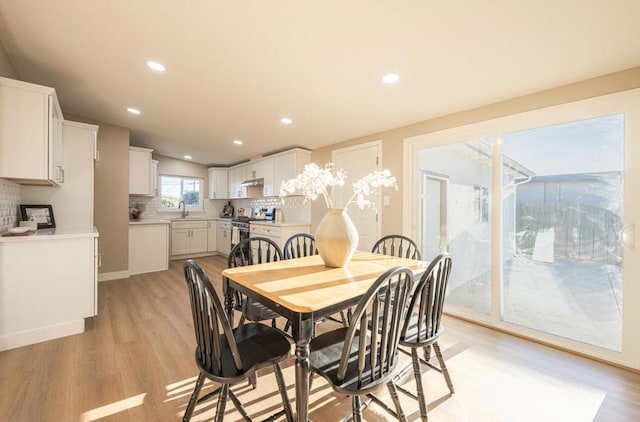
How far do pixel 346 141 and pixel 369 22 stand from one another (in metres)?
2.60

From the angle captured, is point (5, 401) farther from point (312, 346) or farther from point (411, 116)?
point (411, 116)

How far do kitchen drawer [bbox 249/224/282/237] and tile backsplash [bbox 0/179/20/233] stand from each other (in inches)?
119

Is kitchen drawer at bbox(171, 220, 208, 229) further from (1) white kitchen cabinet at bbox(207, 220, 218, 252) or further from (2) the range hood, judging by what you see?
(2) the range hood

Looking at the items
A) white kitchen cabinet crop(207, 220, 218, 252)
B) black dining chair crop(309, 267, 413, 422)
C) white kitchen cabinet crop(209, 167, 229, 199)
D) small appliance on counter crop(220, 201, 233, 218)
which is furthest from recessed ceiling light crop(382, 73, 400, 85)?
small appliance on counter crop(220, 201, 233, 218)

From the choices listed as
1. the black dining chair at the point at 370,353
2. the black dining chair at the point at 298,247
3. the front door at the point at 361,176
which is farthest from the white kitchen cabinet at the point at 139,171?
the black dining chair at the point at 370,353

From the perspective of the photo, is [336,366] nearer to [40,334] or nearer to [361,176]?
[40,334]

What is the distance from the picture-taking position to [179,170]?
6.46 m

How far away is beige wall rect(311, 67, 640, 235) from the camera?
2.12m

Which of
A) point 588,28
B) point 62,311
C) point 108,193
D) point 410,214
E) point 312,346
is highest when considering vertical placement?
point 588,28

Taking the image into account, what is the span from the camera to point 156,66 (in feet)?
7.63

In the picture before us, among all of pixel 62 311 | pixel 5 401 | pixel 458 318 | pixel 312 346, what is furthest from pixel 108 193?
pixel 458 318

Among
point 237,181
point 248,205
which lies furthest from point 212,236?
point 237,181

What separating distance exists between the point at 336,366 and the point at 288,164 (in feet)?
13.3

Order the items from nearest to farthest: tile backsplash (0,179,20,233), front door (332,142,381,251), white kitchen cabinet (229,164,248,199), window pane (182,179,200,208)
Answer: tile backsplash (0,179,20,233)
front door (332,142,381,251)
white kitchen cabinet (229,164,248,199)
window pane (182,179,200,208)
